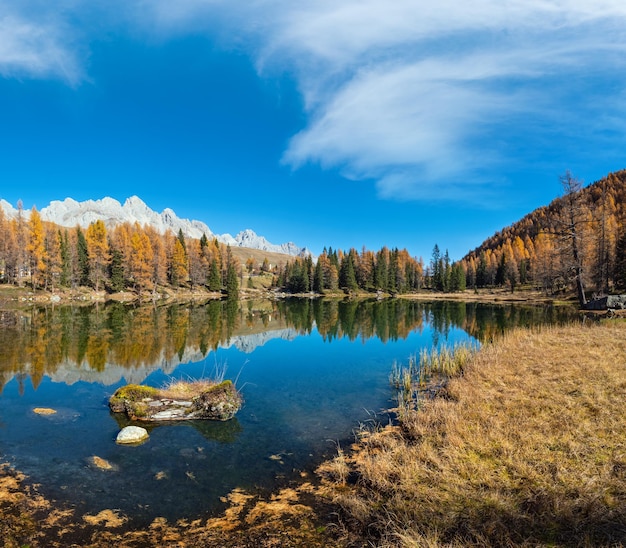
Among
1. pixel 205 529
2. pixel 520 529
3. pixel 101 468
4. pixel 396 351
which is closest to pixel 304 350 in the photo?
pixel 396 351

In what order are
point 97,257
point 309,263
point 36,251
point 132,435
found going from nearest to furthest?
point 132,435
point 36,251
point 97,257
point 309,263

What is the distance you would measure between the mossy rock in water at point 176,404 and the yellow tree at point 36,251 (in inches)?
3396

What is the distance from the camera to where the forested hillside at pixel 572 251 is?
3297 cm

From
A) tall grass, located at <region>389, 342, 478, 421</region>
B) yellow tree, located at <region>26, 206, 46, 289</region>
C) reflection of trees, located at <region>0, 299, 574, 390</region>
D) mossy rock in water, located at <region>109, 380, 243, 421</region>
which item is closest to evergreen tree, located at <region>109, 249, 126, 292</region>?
yellow tree, located at <region>26, 206, 46, 289</region>

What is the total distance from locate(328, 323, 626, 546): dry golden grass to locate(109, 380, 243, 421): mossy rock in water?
21.6ft

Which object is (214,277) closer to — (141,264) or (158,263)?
(158,263)

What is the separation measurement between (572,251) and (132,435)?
3907 cm

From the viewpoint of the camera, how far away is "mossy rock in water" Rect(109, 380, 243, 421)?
1541cm

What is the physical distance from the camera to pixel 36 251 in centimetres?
8250

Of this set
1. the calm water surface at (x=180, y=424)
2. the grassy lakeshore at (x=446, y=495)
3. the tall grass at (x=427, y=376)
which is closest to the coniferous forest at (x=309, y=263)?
the tall grass at (x=427, y=376)

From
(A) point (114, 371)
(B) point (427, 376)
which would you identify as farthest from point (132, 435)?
(B) point (427, 376)

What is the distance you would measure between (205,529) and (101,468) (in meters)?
5.03

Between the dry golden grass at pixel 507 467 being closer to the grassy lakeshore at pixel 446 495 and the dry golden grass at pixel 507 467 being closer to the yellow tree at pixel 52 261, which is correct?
the grassy lakeshore at pixel 446 495

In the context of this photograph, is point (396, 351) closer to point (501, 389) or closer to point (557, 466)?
point (501, 389)
